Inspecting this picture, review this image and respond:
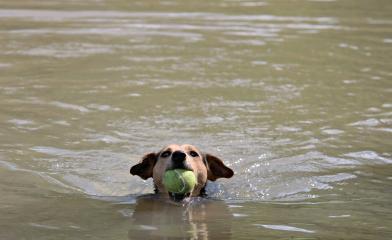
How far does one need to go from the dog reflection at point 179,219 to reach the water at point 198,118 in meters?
0.02

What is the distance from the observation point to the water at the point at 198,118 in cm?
737

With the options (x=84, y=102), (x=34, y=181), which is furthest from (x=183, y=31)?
(x=34, y=181)

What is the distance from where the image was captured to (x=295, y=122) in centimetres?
1076

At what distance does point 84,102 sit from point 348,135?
11.8ft

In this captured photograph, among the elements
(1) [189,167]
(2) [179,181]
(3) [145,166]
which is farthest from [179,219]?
(3) [145,166]

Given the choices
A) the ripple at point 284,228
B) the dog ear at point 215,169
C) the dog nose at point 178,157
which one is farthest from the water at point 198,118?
the dog nose at point 178,157

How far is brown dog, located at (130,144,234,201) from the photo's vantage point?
8.20 metres

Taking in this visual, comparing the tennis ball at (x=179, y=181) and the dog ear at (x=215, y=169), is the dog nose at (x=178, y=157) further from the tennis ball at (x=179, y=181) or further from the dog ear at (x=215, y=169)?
the dog ear at (x=215, y=169)

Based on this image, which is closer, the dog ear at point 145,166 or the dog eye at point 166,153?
the dog eye at point 166,153

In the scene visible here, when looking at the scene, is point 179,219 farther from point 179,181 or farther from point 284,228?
point 284,228

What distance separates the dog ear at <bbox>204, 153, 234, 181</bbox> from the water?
0.14 metres

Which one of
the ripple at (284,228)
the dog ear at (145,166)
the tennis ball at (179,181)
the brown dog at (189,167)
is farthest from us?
the dog ear at (145,166)

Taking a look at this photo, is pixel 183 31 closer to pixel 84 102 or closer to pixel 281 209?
pixel 84 102

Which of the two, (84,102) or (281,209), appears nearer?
(281,209)
